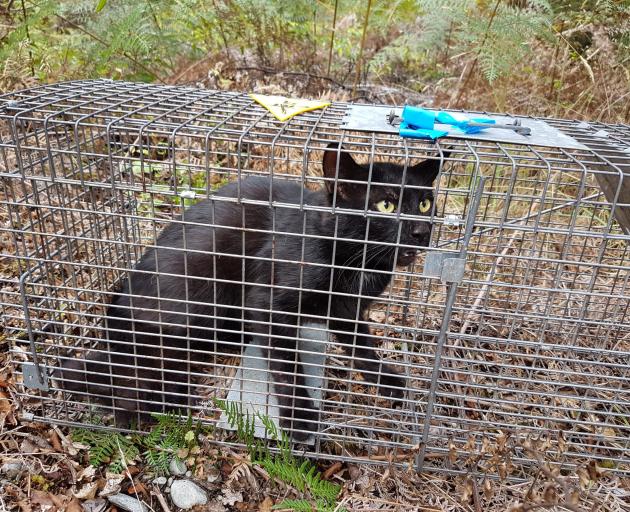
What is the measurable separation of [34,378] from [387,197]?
1.52 m

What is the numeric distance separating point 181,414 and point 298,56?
3518mm

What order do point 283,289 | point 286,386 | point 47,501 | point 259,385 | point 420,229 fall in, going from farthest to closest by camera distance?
point 259,385 < point 286,386 < point 283,289 < point 47,501 < point 420,229

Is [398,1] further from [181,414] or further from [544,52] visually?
[181,414]

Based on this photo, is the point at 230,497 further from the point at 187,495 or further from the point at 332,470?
the point at 332,470

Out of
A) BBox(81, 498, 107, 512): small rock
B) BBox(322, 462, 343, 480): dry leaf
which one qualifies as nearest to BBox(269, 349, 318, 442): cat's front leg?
BBox(322, 462, 343, 480): dry leaf

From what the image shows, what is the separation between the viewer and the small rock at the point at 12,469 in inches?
69.9

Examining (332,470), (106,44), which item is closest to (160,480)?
(332,470)

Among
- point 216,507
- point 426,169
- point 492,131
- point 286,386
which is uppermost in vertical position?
point 492,131

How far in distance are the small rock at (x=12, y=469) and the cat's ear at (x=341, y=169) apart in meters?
1.53

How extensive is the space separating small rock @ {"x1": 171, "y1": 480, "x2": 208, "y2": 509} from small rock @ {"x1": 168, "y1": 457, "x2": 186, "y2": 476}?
0.17 ft

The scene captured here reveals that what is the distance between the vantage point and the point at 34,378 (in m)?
1.87

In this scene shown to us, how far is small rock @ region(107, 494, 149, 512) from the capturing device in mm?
1727

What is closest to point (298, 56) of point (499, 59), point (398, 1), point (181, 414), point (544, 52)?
point (398, 1)

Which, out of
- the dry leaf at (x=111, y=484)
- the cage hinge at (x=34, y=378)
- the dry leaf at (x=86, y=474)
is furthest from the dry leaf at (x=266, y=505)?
the cage hinge at (x=34, y=378)
